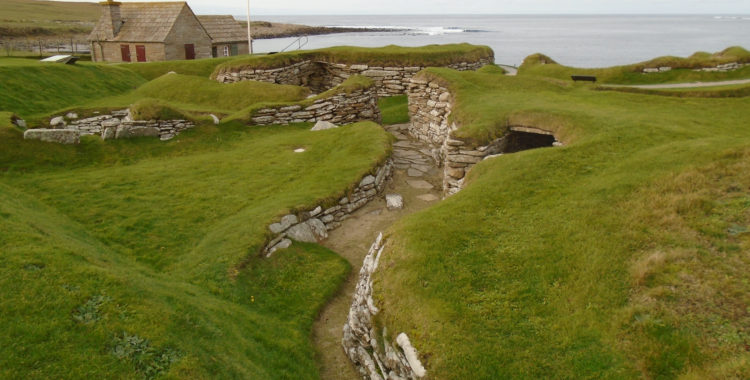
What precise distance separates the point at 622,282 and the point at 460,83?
1526 cm

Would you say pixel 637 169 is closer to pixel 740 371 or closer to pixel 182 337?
pixel 740 371

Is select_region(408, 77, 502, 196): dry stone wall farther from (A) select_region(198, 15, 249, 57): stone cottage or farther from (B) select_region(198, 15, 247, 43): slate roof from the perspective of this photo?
(B) select_region(198, 15, 247, 43): slate roof

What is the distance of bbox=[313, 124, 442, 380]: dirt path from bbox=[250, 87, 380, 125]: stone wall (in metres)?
2.71

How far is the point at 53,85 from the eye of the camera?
2606 cm

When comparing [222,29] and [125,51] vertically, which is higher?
[222,29]

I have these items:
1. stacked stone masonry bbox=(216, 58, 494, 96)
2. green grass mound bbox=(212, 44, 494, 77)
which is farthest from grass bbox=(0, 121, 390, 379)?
green grass mound bbox=(212, 44, 494, 77)

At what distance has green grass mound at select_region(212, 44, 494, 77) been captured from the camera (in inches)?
1166

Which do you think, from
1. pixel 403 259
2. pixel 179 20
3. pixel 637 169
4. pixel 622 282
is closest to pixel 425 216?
pixel 403 259

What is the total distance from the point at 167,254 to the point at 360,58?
22.0 m

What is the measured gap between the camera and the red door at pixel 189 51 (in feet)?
144

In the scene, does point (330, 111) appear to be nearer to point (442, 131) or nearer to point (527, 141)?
point (442, 131)

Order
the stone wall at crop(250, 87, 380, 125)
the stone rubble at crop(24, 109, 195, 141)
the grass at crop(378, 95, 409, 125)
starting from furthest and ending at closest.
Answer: the grass at crop(378, 95, 409, 125), the stone wall at crop(250, 87, 380, 125), the stone rubble at crop(24, 109, 195, 141)

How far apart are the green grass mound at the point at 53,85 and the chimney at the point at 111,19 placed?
13.6m

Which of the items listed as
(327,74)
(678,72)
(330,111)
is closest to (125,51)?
(327,74)
